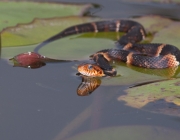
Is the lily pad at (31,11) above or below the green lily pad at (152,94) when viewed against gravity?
above

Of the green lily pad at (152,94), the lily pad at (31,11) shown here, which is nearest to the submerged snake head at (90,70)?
the green lily pad at (152,94)

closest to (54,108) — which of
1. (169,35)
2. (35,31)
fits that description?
(35,31)

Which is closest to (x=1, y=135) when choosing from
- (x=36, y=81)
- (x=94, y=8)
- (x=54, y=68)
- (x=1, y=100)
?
(x=1, y=100)

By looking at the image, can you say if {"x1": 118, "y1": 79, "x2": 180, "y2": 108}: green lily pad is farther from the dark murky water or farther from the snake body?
the snake body

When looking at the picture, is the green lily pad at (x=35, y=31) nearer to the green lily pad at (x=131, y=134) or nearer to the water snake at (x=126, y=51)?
the water snake at (x=126, y=51)

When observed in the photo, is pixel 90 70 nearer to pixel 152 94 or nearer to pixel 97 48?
pixel 97 48

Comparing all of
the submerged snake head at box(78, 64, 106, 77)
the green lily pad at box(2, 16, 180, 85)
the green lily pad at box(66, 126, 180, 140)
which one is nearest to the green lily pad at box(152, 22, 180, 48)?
the green lily pad at box(2, 16, 180, 85)
